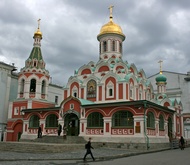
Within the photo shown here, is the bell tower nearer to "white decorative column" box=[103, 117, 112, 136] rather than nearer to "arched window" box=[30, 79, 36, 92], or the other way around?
"arched window" box=[30, 79, 36, 92]

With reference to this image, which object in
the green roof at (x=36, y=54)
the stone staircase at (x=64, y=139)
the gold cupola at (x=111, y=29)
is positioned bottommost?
the stone staircase at (x=64, y=139)

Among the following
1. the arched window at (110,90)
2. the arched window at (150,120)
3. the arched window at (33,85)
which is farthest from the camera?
the arched window at (33,85)

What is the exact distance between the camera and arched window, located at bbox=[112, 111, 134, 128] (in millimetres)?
19109

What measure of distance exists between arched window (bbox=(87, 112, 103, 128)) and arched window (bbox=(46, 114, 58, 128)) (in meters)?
3.69

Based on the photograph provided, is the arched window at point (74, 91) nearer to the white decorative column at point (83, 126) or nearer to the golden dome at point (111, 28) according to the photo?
the white decorative column at point (83, 126)

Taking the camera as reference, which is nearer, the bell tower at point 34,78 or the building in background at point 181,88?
the bell tower at point 34,78

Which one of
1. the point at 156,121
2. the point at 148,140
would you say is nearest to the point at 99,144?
the point at 148,140

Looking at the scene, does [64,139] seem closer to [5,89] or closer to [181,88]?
[5,89]

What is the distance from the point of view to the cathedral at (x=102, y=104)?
63.2 ft

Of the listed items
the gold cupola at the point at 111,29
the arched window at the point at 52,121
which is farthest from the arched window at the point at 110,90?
the gold cupola at the point at 111,29

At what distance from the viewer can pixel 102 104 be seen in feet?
66.0

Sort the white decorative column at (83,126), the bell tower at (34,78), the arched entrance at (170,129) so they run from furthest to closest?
the bell tower at (34,78), the arched entrance at (170,129), the white decorative column at (83,126)

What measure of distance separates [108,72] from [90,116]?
476 cm

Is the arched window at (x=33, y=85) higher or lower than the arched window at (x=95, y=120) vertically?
higher
